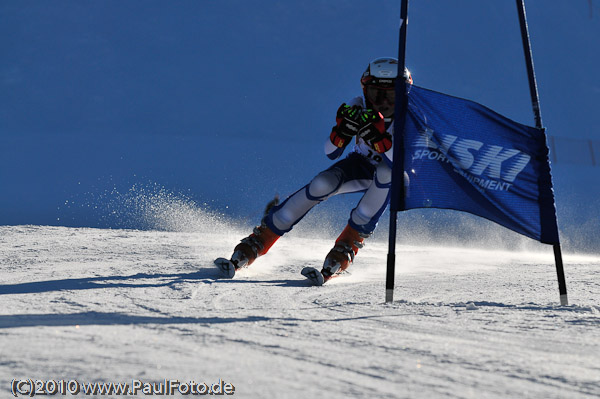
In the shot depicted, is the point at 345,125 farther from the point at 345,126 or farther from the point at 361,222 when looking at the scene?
the point at 361,222

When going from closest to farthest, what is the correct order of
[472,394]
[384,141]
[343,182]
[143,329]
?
[472,394], [143,329], [384,141], [343,182]

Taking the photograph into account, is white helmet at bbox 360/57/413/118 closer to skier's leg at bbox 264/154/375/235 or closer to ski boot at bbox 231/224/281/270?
skier's leg at bbox 264/154/375/235

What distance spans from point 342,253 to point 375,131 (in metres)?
1.04

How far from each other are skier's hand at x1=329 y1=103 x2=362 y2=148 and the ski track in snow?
110cm

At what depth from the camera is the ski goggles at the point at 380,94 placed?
15.6 feet

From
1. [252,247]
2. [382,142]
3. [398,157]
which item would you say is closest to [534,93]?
[398,157]

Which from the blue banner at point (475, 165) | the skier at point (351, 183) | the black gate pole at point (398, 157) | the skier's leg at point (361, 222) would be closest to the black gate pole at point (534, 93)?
the blue banner at point (475, 165)

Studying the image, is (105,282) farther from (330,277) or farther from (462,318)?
(462,318)

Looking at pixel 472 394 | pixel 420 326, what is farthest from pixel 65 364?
pixel 420 326

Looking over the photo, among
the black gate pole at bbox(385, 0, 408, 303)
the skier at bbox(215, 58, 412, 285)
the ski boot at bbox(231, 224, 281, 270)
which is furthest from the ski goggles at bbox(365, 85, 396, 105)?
the ski boot at bbox(231, 224, 281, 270)

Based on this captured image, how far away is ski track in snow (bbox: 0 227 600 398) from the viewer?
6.39 feet

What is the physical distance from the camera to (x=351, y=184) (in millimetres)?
4957

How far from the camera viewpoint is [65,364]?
6.62ft

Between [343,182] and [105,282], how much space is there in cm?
200
